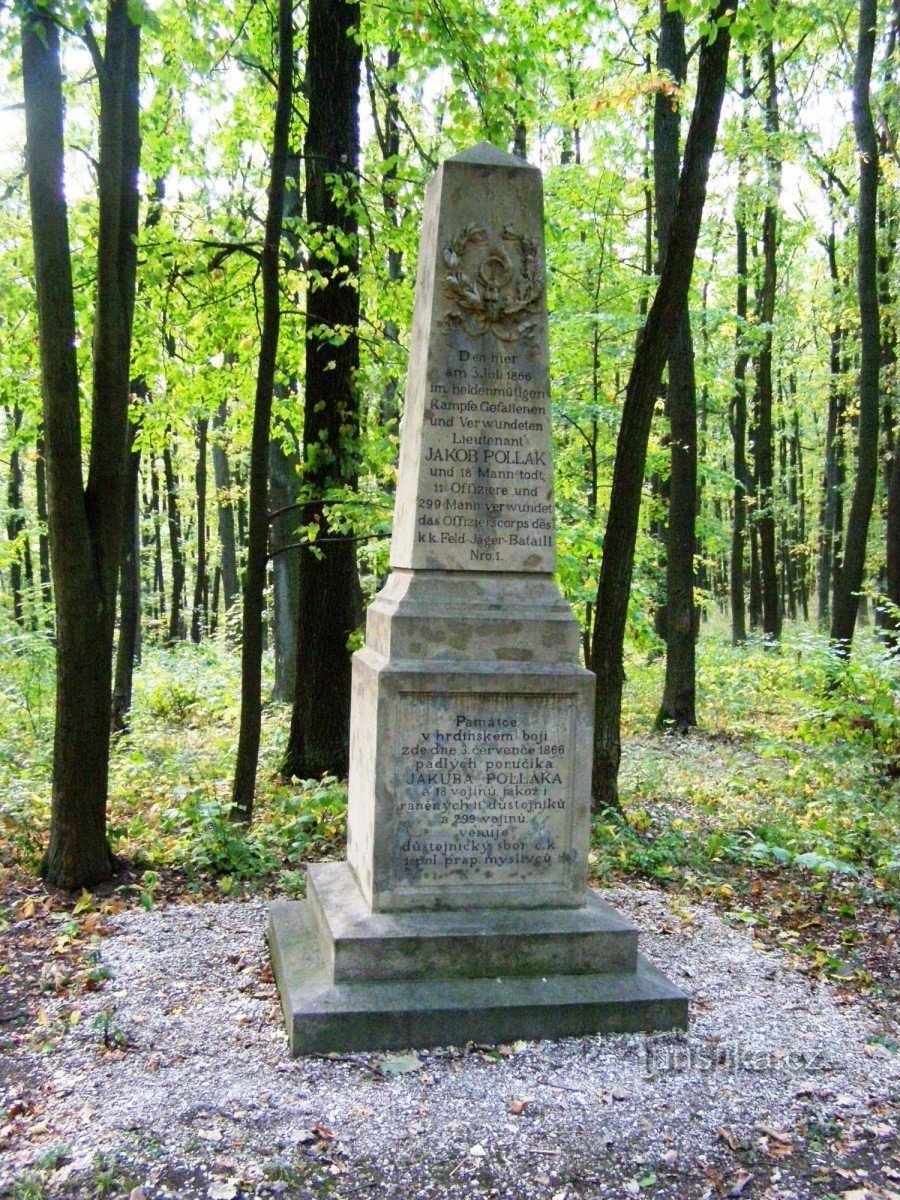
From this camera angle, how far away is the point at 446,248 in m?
4.86

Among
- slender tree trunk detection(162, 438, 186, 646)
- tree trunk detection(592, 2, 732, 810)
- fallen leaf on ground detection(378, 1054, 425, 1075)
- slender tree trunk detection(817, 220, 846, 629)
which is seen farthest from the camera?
slender tree trunk detection(162, 438, 186, 646)

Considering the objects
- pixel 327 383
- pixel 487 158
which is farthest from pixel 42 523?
pixel 487 158

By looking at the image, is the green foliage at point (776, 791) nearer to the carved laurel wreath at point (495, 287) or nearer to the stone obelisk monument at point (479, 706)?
the stone obelisk monument at point (479, 706)

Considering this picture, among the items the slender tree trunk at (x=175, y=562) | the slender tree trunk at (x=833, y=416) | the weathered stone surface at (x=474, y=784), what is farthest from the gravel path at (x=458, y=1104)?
the slender tree trunk at (x=175, y=562)

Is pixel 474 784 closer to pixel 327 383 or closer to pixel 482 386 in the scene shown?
pixel 482 386

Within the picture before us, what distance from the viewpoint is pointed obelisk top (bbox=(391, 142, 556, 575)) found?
4.83 m

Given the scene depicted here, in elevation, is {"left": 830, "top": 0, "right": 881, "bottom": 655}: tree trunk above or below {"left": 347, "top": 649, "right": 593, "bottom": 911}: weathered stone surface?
above

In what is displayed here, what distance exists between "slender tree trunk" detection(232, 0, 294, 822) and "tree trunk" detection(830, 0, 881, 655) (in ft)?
26.9

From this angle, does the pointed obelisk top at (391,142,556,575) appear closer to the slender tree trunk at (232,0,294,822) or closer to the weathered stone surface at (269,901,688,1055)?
the weathered stone surface at (269,901,688,1055)

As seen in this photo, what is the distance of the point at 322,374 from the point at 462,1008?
565cm

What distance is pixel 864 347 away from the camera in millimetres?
12469

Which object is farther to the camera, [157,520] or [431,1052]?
[157,520]

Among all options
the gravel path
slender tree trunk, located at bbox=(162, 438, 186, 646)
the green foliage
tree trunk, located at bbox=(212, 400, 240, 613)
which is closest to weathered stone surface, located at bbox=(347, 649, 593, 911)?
the gravel path

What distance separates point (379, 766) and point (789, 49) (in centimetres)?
1668
